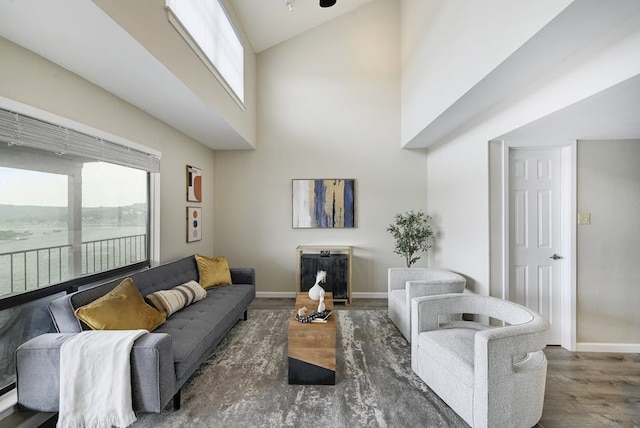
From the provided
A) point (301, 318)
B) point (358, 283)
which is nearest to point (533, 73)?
point (301, 318)

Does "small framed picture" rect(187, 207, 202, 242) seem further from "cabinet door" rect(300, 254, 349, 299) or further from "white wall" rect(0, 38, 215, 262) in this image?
"cabinet door" rect(300, 254, 349, 299)

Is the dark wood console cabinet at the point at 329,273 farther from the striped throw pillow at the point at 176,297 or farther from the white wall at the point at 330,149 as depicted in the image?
the striped throw pillow at the point at 176,297

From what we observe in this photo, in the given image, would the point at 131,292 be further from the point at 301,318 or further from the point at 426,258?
the point at 426,258

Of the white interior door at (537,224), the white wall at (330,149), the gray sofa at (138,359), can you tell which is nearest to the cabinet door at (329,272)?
the white wall at (330,149)

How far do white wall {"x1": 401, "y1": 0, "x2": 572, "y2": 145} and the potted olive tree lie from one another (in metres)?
1.19

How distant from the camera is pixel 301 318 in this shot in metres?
2.28

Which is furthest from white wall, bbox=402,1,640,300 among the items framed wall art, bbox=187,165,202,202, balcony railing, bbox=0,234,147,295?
balcony railing, bbox=0,234,147,295

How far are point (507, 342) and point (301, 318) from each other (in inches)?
56.2

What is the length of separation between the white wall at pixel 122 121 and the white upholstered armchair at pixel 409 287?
9.12 feet

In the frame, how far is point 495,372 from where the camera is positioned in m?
1.60

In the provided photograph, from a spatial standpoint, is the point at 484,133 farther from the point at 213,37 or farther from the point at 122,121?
the point at 122,121

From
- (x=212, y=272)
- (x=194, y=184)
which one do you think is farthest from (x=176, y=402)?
(x=194, y=184)

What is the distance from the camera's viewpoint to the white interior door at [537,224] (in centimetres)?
276

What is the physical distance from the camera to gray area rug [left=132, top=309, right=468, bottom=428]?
1.79m
